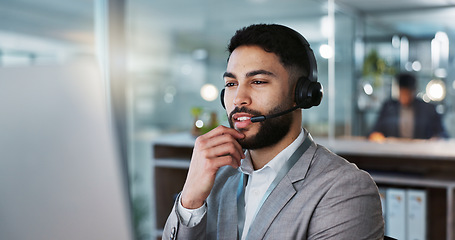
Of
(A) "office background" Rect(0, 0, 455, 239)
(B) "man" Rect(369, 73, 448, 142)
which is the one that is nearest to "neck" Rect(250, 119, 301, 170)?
(A) "office background" Rect(0, 0, 455, 239)

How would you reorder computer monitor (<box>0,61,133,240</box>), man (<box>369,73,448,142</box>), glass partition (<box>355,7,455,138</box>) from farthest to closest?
glass partition (<box>355,7,455,138</box>) → man (<box>369,73,448,142</box>) → computer monitor (<box>0,61,133,240</box>)

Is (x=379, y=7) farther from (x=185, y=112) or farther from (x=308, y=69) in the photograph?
(x=308, y=69)

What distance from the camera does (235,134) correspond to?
1.23m

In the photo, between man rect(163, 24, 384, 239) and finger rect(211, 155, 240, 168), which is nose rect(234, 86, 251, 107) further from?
finger rect(211, 155, 240, 168)

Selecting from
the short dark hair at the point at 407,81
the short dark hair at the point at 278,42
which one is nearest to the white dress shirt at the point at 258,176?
the short dark hair at the point at 278,42

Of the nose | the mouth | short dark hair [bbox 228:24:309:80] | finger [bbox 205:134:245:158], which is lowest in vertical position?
finger [bbox 205:134:245:158]

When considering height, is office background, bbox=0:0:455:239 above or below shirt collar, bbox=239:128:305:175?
above

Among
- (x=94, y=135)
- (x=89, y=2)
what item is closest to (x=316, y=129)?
(x=89, y=2)

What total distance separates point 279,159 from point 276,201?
0.15 m

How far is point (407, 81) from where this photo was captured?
17.4ft

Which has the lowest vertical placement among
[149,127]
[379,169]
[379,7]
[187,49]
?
[379,169]

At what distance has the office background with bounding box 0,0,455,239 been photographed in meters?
2.64

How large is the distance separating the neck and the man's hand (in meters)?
0.13

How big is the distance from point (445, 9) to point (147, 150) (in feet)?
12.9
